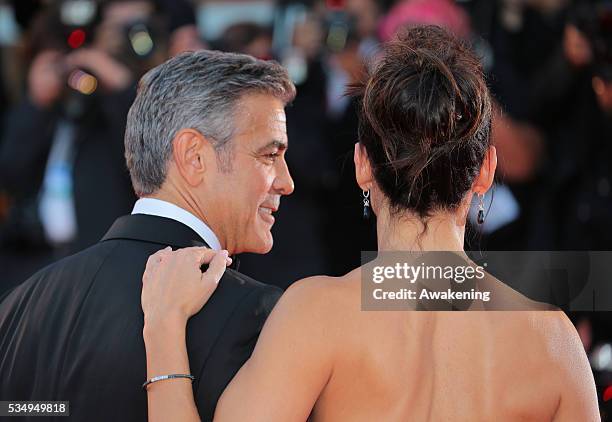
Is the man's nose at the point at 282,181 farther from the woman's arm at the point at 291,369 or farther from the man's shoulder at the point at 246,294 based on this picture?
the woman's arm at the point at 291,369

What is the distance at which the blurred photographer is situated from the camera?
4910 mm

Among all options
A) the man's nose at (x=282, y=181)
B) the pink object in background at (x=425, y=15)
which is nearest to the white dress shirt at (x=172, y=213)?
the man's nose at (x=282, y=181)

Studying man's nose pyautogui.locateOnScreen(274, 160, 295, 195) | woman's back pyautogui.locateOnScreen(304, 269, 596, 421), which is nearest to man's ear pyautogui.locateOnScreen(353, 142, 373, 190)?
woman's back pyautogui.locateOnScreen(304, 269, 596, 421)

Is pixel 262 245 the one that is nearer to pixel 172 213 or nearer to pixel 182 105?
pixel 172 213

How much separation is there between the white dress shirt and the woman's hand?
15cm

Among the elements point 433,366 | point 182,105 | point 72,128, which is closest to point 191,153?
point 182,105

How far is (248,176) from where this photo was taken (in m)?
2.87

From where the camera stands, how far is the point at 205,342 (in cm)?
242

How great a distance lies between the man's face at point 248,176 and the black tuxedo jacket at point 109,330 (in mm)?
179

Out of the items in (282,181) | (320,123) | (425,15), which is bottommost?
(282,181)

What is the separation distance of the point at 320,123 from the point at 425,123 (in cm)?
304

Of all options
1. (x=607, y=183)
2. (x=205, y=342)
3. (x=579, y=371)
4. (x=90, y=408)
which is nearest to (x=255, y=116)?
(x=205, y=342)

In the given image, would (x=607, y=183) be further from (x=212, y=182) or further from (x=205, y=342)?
(x=205, y=342)

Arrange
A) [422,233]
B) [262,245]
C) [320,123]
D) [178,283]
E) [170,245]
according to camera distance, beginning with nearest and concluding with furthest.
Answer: [422,233] < [178,283] < [170,245] < [262,245] < [320,123]
